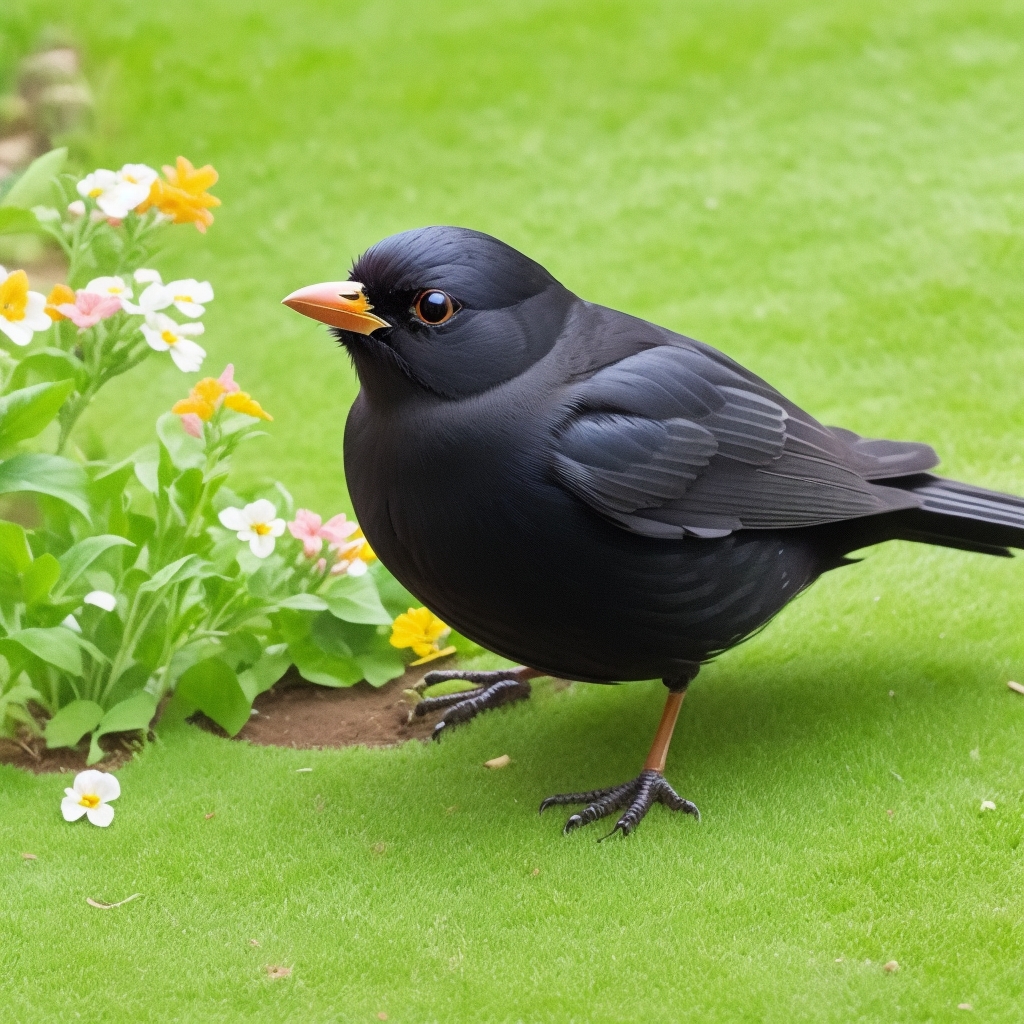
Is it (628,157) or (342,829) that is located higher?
(628,157)

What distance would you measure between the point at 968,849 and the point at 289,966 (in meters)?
1.68

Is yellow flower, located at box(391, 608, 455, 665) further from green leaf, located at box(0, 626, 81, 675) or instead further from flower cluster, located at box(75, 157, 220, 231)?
flower cluster, located at box(75, 157, 220, 231)

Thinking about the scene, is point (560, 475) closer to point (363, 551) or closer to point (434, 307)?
point (434, 307)

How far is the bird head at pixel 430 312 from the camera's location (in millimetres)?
3180

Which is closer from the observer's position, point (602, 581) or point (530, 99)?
point (602, 581)

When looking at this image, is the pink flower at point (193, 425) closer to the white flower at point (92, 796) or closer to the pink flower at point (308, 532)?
the pink flower at point (308, 532)

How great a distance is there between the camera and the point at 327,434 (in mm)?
5559

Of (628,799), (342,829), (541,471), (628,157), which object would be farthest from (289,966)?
(628,157)

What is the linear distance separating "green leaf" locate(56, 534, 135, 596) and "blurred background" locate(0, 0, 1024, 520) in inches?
59.1

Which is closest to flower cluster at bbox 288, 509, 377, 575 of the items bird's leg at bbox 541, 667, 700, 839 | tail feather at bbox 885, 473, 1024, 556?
bird's leg at bbox 541, 667, 700, 839

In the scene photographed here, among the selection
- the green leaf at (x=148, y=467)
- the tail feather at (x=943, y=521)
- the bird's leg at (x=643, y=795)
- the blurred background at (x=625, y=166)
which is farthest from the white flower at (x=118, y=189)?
the tail feather at (x=943, y=521)

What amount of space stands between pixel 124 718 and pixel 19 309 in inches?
46.5

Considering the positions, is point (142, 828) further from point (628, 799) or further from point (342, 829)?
point (628, 799)

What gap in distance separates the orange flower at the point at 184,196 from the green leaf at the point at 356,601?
1.16 meters
